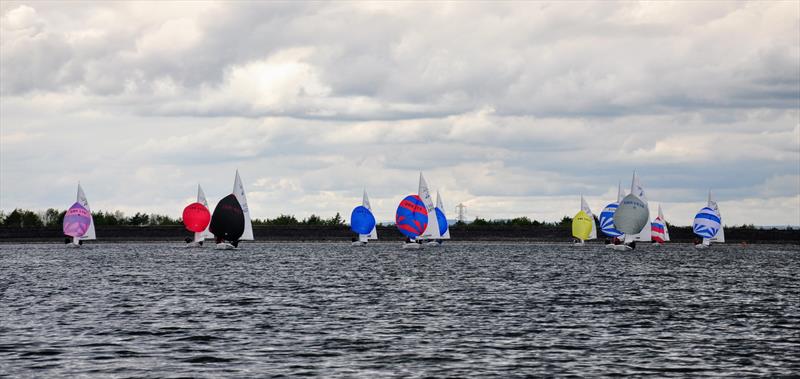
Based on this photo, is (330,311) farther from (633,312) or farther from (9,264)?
(9,264)

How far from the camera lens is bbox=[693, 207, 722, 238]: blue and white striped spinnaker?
145 m

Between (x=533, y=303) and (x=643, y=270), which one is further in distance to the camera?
(x=643, y=270)

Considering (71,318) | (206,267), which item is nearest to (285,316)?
(71,318)

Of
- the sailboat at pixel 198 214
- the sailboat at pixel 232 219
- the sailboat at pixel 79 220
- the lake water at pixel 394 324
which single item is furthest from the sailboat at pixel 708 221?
the sailboat at pixel 79 220

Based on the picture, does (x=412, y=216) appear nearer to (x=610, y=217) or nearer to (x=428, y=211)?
(x=428, y=211)

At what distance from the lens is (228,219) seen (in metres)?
116

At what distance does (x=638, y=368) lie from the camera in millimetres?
29594

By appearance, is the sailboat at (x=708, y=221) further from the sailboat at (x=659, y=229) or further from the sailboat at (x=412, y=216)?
the sailboat at (x=412, y=216)

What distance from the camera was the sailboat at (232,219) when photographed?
378 feet

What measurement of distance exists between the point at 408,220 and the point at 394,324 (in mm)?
Result: 83865

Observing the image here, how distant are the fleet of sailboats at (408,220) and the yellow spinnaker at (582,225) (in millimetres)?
12336

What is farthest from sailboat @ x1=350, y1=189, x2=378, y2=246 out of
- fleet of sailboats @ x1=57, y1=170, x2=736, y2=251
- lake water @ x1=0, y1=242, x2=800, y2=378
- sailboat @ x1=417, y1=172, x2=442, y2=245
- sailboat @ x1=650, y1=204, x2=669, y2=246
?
lake water @ x1=0, y1=242, x2=800, y2=378

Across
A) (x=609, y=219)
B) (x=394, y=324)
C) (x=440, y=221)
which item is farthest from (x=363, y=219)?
(x=394, y=324)

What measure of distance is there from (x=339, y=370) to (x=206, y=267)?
59.0 m
